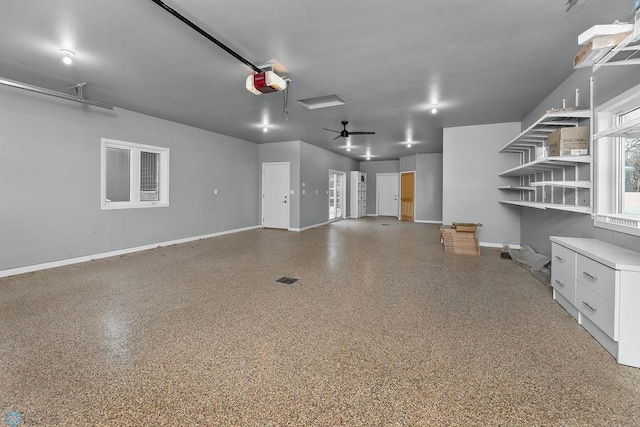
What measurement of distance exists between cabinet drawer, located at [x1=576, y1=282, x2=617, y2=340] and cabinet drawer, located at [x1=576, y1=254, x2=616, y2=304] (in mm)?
44

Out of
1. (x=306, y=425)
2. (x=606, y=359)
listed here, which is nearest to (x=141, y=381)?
(x=306, y=425)

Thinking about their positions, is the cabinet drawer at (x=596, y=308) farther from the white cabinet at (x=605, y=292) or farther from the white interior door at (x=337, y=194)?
the white interior door at (x=337, y=194)

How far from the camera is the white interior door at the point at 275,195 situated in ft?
27.7

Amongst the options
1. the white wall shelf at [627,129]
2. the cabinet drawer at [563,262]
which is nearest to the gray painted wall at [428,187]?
the cabinet drawer at [563,262]

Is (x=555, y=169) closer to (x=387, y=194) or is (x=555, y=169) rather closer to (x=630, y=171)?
(x=630, y=171)

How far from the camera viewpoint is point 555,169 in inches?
160

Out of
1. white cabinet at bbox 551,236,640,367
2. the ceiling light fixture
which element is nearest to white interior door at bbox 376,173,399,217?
white cabinet at bbox 551,236,640,367

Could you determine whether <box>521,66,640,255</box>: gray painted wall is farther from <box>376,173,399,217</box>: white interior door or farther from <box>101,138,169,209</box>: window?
<box>376,173,399,217</box>: white interior door

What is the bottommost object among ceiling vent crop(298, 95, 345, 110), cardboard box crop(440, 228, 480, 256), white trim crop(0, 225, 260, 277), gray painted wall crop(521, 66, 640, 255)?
white trim crop(0, 225, 260, 277)

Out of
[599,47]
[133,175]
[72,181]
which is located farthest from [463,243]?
[72,181]

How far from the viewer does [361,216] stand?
41.8ft

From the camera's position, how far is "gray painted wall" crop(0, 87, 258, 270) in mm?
4020

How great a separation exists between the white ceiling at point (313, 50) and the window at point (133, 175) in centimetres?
87

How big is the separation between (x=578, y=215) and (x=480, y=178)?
2.77 metres
